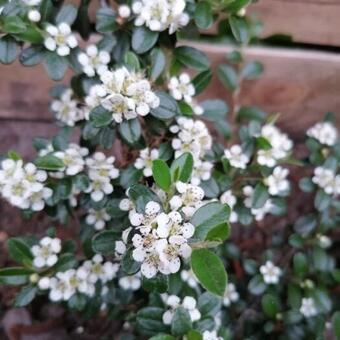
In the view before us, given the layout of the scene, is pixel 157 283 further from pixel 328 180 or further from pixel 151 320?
pixel 328 180

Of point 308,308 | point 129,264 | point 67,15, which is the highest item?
point 67,15

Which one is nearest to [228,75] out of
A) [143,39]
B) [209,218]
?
[143,39]

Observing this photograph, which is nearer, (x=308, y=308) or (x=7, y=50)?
(x=7, y=50)

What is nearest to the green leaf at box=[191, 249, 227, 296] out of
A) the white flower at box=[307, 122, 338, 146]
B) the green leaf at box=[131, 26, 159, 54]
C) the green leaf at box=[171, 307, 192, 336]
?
the green leaf at box=[171, 307, 192, 336]

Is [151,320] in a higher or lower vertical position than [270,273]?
higher

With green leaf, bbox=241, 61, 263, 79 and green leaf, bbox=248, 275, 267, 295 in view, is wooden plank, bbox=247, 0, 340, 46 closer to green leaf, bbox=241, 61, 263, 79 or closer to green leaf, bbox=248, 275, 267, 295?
green leaf, bbox=241, 61, 263, 79

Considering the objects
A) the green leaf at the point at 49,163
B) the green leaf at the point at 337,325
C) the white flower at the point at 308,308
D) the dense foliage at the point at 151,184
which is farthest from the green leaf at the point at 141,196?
the white flower at the point at 308,308
